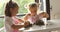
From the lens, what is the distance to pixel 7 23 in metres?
1.66

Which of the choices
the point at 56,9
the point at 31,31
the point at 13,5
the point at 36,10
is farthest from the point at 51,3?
the point at 31,31

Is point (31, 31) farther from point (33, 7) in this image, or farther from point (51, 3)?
point (51, 3)

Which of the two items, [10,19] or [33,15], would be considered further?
[33,15]

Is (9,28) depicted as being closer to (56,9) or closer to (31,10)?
(31,10)

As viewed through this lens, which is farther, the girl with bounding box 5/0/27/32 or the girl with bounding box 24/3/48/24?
the girl with bounding box 24/3/48/24

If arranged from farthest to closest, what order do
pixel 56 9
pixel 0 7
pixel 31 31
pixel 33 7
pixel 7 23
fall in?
→ pixel 56 9 → pixel 0 7 → pixel 33 7 → pixel 7 23 → pixel 31 31

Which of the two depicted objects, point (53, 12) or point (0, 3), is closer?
point (0, 3)

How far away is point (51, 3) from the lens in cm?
299

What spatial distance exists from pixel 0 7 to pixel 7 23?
123 centimetres

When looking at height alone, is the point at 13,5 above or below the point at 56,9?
above

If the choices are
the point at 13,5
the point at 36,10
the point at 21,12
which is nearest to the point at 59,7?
the point at 21,12

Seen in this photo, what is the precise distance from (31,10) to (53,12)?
40.6 inches

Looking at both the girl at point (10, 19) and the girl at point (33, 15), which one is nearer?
the girl at point (10, 19)

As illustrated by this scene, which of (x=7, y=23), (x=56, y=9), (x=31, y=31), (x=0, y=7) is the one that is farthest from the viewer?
(x=56, y=9)
